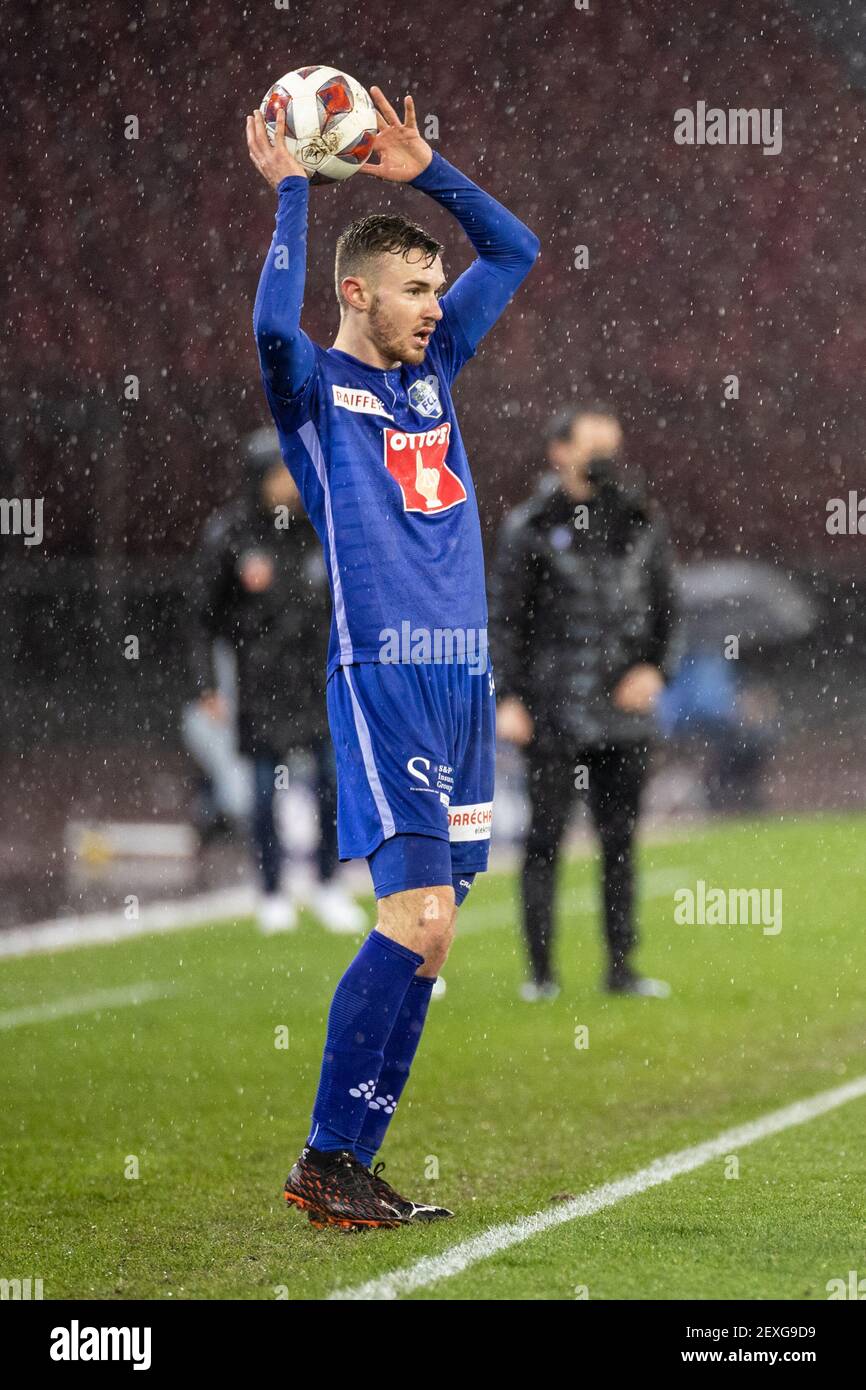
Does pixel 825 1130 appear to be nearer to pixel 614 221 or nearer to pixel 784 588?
pixel 614 221

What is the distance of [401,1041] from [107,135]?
13236 millimetres

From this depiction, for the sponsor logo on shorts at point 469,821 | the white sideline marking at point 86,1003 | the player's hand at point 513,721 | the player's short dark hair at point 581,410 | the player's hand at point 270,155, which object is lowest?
the white sideline marking at point 86,1003

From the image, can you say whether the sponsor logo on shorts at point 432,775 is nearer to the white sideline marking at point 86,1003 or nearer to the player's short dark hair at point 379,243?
the player's short dark hair at point 379,243

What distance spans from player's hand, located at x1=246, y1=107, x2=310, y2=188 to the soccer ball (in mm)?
101

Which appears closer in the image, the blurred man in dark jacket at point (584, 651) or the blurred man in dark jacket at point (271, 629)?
the blurred man in dark jacket at point (584, 651)

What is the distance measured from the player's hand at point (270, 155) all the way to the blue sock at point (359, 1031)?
1.42 meters

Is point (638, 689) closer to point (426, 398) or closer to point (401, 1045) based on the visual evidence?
point (426, 398)

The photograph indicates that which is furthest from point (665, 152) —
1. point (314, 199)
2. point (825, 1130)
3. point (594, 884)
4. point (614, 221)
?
point (825, 1130)

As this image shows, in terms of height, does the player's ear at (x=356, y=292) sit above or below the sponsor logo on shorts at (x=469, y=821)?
above

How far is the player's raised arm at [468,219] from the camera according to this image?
3.52 meters

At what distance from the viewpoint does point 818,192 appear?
1689cm

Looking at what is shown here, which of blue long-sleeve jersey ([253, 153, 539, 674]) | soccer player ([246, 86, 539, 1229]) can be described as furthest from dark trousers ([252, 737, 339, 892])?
blue long-sleeve jersey ([253, 153, 539, 674])

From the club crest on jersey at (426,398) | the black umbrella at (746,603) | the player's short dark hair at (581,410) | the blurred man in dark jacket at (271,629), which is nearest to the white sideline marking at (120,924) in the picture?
the blurred man in dark jacket at (271,629)

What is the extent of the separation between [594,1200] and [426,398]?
1.59 meters
